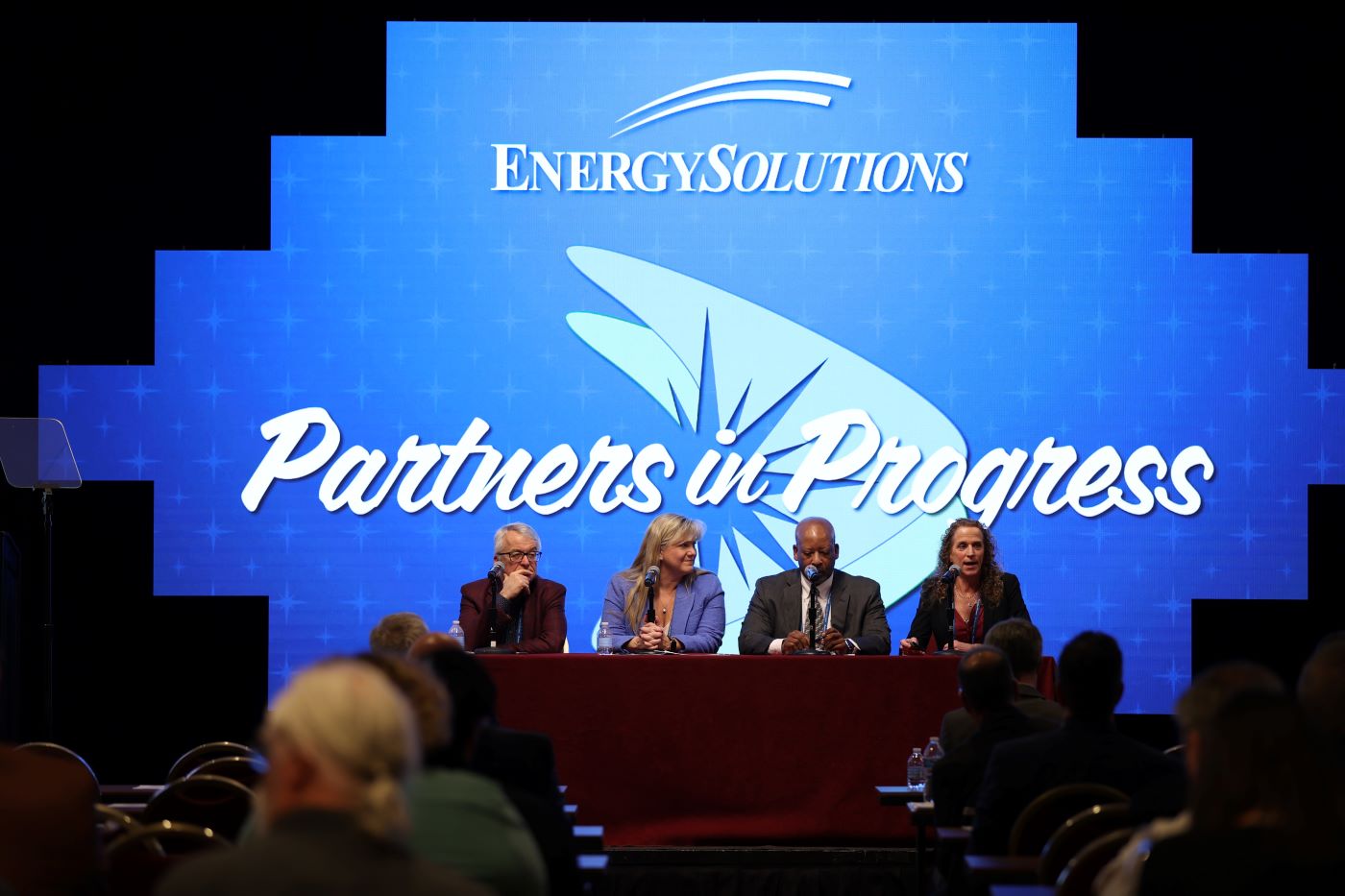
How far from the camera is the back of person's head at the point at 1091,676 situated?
3697 mm

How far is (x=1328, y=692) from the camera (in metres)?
2.95

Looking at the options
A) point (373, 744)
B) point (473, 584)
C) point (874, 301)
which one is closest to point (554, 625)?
point (473, 584)

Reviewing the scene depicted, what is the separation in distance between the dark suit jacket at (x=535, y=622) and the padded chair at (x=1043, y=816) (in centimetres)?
321

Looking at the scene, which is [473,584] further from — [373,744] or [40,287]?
[373,744]

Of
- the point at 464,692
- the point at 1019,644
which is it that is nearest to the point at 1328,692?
the point at 464,692

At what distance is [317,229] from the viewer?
26.1 ft

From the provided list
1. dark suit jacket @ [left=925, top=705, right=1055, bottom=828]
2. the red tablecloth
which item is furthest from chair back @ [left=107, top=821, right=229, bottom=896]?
the red tablecloth

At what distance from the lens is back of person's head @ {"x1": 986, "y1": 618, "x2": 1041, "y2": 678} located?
4887mm

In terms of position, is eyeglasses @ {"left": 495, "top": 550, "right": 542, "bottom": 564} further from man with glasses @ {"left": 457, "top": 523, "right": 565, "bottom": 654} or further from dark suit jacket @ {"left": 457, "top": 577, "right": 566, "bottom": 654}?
dark suit jacket @ {"left": 457, "top": 577, "right": 566, "bottom": 654}

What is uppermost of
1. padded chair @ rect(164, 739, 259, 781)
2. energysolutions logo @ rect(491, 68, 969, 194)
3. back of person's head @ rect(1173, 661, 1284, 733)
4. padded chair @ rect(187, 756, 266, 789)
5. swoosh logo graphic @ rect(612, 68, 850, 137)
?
swoosh logo graphic @ rect(612, 68, 850, 137)

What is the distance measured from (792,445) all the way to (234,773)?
4.08 metres

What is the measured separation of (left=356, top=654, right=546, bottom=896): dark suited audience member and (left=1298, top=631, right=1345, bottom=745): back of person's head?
139 cm

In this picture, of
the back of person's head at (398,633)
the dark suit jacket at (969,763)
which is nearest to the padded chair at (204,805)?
the back of person's head at (398,633)

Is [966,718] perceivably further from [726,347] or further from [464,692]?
[726,347]
